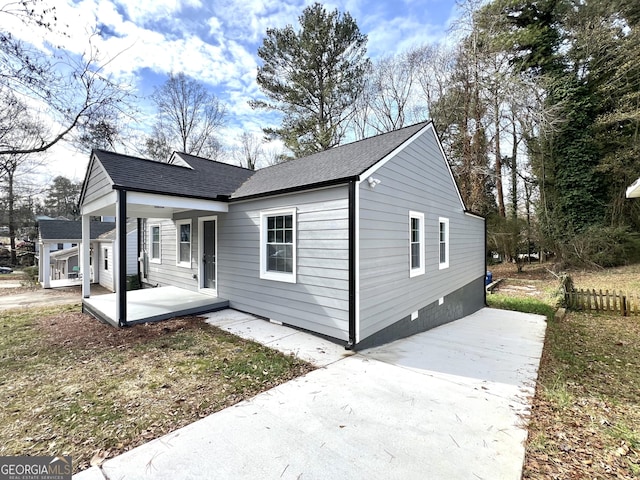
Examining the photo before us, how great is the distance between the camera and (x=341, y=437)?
2500 millimetres

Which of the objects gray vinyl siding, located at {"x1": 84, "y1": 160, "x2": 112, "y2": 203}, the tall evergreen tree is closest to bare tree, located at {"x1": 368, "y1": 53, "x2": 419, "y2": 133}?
the tall evergreen tree

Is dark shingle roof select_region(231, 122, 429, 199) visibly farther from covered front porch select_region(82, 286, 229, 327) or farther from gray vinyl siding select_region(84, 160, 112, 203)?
covered front porch select_region(82, 286, 229, 327)

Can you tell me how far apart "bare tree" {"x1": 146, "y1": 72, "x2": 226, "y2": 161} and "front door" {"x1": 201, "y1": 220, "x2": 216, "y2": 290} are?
590 inches

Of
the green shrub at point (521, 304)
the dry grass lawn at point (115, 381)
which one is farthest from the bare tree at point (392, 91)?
the dry grass lawn at point (115, 381)

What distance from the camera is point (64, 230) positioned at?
17.2m

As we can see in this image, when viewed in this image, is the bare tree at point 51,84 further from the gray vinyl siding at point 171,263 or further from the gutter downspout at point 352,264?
the gutter downspout at point 352,264

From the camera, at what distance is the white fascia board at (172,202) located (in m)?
5.57

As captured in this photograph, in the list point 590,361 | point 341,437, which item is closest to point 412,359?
point 341,437

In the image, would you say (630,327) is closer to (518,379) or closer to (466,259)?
(466,259)

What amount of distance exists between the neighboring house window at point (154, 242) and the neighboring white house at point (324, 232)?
150 cm

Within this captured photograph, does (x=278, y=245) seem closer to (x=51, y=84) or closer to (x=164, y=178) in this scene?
(x=164, y=178)

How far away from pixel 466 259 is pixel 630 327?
13.7ft

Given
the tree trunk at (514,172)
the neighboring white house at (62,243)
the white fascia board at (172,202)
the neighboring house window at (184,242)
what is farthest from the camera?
the tree trunk at (514,172)

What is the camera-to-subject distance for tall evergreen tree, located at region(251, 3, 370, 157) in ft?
52.0
